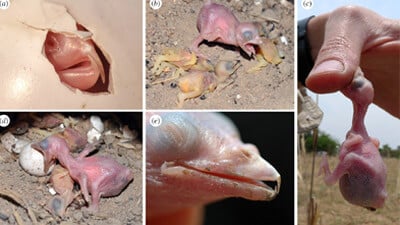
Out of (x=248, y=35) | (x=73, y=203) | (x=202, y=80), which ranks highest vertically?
(x=248, y=35)

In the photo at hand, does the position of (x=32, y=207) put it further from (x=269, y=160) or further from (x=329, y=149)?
(x=329, y=149)

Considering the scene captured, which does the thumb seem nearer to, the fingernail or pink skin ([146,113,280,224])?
the fingernail

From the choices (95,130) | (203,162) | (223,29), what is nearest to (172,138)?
(203,162)

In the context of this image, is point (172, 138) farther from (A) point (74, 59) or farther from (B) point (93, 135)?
(A) point (74, 59)

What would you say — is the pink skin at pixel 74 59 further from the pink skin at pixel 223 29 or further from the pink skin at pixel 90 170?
the pink skin at pixel 223 29

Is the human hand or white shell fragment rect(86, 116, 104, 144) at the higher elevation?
the human hand

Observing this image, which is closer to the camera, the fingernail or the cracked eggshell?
the fingernail

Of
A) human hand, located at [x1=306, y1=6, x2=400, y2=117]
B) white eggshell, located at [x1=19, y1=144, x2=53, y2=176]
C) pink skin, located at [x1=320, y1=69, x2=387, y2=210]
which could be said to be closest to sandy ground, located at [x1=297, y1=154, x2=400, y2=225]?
pink skin, located at [x1=320, y1=69, x2=387, y2=210]
